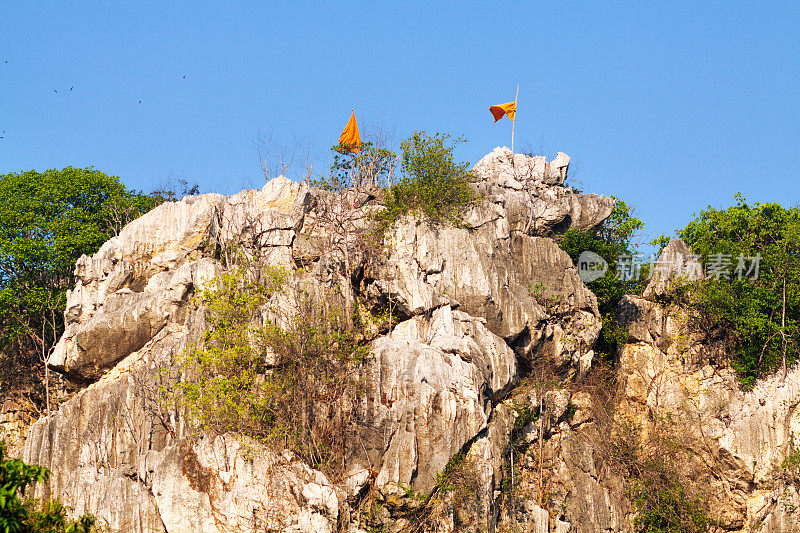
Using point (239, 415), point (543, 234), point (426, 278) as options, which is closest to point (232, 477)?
point (239, 415)

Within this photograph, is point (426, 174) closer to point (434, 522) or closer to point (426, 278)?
point (426, 278)

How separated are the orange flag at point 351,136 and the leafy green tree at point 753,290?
13723mm

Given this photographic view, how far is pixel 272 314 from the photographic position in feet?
82.8

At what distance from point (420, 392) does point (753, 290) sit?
13244 millimetres

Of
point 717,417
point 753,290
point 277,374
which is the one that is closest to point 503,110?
point 753,290

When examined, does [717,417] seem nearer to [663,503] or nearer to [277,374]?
[663,503]

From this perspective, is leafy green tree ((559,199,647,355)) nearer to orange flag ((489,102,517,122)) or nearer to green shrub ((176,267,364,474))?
orange flag ((489,102,517,122))

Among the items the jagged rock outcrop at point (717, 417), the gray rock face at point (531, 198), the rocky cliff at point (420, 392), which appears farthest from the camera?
the gray rock face at point (531, 198)

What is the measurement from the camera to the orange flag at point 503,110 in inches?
1387

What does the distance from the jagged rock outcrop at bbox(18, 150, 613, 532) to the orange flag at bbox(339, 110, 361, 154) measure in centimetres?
293

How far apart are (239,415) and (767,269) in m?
19.3

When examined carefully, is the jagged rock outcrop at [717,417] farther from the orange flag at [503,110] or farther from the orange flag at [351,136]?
the orange flag at [351,136]

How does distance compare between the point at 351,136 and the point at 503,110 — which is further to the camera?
the point at 503,110

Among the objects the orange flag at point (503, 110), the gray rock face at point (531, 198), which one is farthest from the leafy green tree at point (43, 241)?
the orange flag at point (503, 110)
